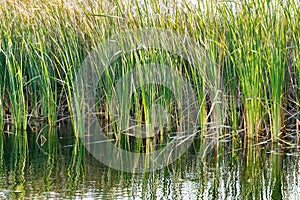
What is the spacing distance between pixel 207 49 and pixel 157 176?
1.34 m

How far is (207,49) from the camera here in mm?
5062

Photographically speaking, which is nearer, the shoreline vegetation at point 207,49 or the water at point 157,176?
the water at point 157,176

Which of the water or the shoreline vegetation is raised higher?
the shoreline vegetation

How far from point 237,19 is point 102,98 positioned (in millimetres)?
1592

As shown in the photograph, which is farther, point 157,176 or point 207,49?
point 207,49

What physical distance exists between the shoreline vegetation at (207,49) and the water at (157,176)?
0.37 meters

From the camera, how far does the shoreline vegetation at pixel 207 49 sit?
4969 millimetres

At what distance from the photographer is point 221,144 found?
5.04 m

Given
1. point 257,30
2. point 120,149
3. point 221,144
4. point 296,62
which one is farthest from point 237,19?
A: point 120,149

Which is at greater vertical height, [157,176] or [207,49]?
[207,49]

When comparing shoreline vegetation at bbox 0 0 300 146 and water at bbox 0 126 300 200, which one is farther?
shoreline vegetation at bbox 0 0 300 146

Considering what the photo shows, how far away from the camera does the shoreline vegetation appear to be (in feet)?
16.3

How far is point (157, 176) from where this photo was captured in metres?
4.14

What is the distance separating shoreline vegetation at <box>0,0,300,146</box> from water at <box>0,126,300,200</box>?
0.37 m
